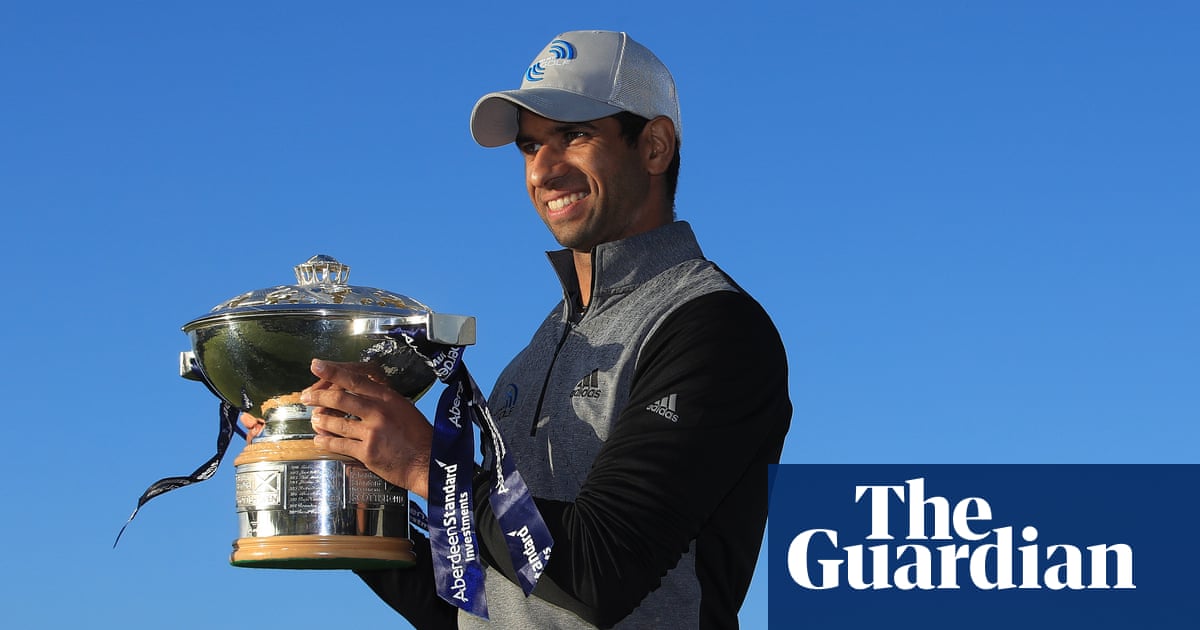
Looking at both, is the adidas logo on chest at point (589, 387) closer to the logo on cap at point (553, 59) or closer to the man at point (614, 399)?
the man at point (614, 399)

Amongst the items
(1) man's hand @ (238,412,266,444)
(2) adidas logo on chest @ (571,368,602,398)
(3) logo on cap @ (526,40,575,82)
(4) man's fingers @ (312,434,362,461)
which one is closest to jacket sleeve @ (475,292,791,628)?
(2) adidas logo on chest @ (571,368,602,398)

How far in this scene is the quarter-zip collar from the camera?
500cm

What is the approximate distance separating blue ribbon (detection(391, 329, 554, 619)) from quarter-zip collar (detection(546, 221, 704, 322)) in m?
0.76

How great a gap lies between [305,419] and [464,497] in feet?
2.07

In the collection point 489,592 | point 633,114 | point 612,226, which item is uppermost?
point 633,114

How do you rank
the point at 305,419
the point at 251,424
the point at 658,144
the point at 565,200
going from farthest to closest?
the point at 658,144 → the point at 565,200 → the point at 251,424 → the point at 305,419

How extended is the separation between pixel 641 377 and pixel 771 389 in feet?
1.27

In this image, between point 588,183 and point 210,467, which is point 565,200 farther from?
point 210,467

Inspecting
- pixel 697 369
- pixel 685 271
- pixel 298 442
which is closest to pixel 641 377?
pixel 697 369

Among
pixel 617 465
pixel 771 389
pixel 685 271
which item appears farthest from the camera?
pixel 685 271

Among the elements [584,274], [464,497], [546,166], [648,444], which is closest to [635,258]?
[584,274]

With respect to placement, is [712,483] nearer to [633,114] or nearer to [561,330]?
[561,330]

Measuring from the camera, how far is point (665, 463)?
424 cm

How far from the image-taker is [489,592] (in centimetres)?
465
